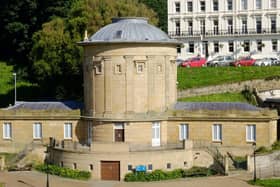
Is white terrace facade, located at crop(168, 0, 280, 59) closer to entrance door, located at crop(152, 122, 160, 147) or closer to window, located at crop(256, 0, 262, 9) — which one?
window, located at crop(256, 0, 262, 9)

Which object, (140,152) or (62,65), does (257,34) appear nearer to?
(62,65)

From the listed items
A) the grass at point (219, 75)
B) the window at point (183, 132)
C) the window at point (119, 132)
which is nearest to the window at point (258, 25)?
the grass at point (219, 75)

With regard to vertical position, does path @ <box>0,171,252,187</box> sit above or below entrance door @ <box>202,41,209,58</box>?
below

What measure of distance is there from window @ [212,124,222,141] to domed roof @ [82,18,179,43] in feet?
25.5

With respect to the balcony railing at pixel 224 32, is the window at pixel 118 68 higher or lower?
lower

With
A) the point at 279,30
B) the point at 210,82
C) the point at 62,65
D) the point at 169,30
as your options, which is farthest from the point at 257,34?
the point at 62,65

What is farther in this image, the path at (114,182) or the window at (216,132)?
the window at (216,132)

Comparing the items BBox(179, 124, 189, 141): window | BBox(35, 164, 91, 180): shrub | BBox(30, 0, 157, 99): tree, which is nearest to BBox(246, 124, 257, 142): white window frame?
BBox(179, 124, 189, 141): window

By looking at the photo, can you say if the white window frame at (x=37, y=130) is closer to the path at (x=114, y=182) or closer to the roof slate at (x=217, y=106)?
the path at (x=114, y=182)

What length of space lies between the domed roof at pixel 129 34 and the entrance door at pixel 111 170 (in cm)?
969

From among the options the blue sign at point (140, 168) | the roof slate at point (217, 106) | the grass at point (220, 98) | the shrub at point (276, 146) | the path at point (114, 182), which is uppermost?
the grass at point (220, 98)

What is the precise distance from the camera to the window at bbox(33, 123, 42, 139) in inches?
2470

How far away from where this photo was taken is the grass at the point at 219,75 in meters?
73.2

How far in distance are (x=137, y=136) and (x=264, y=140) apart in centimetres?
1000
